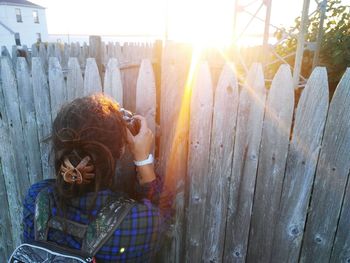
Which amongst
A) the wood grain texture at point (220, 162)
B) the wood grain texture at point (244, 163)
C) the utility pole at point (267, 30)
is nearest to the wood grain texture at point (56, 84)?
the wood grain texture at point (220, 162)

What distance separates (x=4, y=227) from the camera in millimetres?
2842

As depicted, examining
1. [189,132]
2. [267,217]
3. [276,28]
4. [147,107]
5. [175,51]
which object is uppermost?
[276,28]

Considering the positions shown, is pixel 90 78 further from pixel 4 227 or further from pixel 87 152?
pixel 4 227

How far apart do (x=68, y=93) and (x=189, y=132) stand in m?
1.02

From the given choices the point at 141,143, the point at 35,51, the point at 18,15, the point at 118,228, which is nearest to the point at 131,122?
the point at 141,143

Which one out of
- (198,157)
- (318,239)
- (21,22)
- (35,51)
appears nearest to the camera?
(318,239)

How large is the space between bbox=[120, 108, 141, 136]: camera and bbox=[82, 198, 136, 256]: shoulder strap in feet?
1.52

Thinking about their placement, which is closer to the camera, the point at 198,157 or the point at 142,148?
the point at 142,148

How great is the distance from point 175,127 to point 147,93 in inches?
11.5

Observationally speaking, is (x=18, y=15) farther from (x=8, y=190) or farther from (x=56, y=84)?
(x=56, y=84)

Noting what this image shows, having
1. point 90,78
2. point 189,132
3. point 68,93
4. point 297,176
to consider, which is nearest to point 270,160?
point 297,176

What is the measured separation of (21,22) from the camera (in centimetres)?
3181

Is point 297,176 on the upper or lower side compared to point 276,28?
lower

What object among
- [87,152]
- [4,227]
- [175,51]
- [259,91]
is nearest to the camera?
[87,152]
